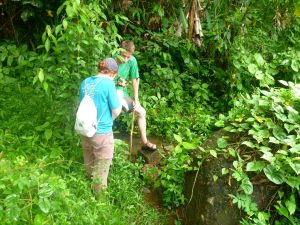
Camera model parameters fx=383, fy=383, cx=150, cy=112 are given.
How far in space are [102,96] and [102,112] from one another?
0.17 metres

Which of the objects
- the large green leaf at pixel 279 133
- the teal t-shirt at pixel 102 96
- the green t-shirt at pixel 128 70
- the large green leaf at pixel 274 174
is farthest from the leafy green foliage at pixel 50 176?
the large green leaf at pixel 279 133

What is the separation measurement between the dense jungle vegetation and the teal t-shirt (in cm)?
55

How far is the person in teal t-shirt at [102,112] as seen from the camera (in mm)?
3770

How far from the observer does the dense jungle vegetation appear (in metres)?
3.58

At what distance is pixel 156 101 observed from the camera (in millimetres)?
6625

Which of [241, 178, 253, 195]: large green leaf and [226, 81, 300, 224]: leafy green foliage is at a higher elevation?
[226, 81, 300, 224]: leafy green foliage

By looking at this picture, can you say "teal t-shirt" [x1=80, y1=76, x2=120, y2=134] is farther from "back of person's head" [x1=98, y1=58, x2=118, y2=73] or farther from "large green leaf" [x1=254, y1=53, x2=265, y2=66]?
"large green leaf" [x1=254, y1=53, x2=265, y2=66]

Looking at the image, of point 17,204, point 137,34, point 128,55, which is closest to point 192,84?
A: point 137,34

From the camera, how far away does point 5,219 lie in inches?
112

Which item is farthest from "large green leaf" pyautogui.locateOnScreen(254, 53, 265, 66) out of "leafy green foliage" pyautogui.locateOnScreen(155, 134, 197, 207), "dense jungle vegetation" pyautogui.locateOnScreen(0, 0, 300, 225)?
"leafy green foliage" pyautogui.locateOnScreen(155, 134, 197, 207)

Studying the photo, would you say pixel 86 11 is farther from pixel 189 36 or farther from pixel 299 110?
pixel 189 36

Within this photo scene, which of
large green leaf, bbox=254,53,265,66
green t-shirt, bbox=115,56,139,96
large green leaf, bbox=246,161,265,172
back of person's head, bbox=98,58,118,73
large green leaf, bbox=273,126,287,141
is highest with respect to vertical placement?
back of person's head, bbox=98,58,118,73

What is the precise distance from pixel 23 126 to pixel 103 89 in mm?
1487

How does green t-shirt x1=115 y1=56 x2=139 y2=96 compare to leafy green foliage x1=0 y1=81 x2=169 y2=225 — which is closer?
leafy green foliage x1=0 y1=81 x2=169 y2=225
